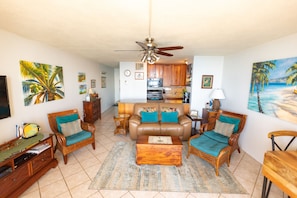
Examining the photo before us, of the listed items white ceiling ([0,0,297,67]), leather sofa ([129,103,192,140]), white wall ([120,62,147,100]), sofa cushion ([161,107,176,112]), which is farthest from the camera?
white wall ([120,62,147,100])

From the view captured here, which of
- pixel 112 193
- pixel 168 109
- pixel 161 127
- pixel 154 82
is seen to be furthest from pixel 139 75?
pixel 112 193

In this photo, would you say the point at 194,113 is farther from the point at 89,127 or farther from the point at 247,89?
the point at 89,127

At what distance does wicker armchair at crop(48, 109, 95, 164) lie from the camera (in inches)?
98.8

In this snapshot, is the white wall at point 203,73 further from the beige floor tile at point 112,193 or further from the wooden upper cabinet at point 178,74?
the beige floor tile at point 112,193

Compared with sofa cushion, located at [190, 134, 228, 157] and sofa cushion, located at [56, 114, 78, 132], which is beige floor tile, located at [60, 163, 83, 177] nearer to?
sofa cushion, located at [56, 114, 78, 132]

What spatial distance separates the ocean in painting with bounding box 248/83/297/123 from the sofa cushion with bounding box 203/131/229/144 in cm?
90

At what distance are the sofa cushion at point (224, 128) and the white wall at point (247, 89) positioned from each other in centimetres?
56

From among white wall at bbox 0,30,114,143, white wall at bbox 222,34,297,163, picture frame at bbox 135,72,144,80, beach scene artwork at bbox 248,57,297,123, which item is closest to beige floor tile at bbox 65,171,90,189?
white wall at bbox 0,30,114,143

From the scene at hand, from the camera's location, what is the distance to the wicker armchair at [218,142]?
2332mm

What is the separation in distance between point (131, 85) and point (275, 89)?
4.42m

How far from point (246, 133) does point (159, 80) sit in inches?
151

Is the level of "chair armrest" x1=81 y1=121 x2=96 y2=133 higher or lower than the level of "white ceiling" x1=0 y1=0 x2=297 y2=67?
lower

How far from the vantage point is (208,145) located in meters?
2.50

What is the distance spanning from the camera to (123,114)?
4.30 metres
